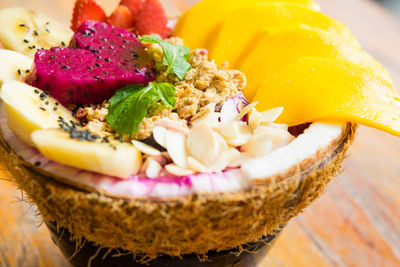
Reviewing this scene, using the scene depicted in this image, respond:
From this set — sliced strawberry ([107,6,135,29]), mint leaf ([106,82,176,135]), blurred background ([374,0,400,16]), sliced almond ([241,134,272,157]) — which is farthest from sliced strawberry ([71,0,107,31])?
blurred background ([374,0,400,16])

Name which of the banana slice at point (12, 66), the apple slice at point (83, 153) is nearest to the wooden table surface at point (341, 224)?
the banana slice at point (12, 66)

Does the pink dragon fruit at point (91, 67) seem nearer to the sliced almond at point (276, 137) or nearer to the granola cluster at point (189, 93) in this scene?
the granola cluster at point (189, 93)

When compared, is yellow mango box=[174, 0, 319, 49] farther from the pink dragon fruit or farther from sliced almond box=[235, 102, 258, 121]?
sliced almond box=[235, 102, 258, 121]

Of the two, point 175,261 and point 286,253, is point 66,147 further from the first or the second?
point 286,253

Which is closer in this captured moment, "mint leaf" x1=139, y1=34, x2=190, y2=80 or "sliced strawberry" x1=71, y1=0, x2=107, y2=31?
"mint leaf" x1=139, y1=34, x2=190, y2=80

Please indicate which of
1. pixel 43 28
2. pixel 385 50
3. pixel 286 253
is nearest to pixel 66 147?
pixel 43 28
